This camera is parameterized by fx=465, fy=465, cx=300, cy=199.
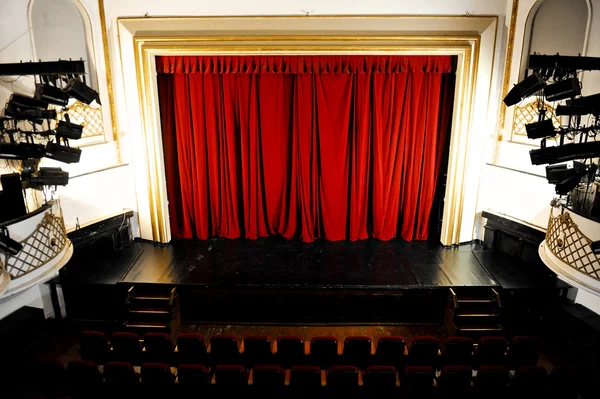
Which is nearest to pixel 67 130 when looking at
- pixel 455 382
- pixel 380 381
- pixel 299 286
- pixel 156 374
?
pixel 156 374

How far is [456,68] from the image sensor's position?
283 inches

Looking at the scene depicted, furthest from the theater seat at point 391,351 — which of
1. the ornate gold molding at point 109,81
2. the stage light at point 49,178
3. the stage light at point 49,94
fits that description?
the ornate gold molding at point 109,81

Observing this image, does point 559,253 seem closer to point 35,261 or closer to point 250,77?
point 250,77

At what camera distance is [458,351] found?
5.16 metres

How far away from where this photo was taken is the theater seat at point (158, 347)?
5266 millimetres

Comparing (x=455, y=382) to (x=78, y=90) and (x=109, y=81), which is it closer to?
(x=78, y=90)

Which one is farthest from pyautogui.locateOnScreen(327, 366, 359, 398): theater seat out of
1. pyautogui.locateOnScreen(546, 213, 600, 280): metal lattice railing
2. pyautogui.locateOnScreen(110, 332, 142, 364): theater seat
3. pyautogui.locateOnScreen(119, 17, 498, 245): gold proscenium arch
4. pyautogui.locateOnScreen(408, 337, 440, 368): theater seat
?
pyautogui.locateOnScreen(119, 17, 498, 245): gold proscenium arch

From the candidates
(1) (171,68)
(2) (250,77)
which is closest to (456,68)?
(2) (250,77)

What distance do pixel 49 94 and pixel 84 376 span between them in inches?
118

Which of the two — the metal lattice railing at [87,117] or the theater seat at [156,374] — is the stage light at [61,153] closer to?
the metal lattice railing at [87,117]

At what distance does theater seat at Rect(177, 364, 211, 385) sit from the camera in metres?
4.64

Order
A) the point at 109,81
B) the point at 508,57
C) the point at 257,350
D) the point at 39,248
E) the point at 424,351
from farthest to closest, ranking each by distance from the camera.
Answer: the point at 109,81 → the point at 508,57 → the point at 257,350 → the point at 424,351 → the point at 39,248

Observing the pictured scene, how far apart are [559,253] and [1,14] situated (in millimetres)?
6982

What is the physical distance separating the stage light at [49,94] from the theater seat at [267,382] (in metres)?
3.63
